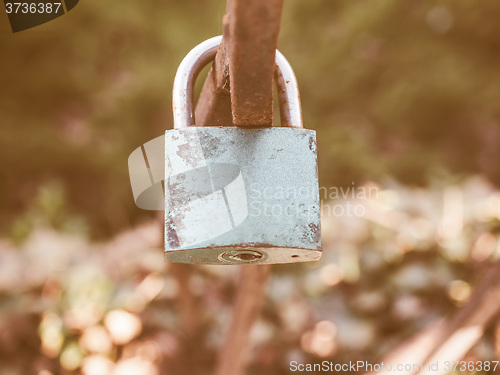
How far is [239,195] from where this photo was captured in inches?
18.1

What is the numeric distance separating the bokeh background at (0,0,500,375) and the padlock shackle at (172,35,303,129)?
951 mm

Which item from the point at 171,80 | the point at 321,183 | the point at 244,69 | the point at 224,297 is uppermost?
the point at 171,80

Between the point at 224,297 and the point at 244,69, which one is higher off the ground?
the point at 244,69

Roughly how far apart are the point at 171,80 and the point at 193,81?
1.76 m

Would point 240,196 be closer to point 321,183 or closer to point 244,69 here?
point 244,69

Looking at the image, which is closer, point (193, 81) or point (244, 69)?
point (244, 69)

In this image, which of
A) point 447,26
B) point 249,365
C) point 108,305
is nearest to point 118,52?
point 108,305

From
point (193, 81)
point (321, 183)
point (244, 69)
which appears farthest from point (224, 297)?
point (244, 69)

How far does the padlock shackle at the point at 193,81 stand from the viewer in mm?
527

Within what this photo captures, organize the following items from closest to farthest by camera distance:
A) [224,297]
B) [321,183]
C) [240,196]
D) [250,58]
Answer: [250,58], [240,196], [224,297], [321,183]

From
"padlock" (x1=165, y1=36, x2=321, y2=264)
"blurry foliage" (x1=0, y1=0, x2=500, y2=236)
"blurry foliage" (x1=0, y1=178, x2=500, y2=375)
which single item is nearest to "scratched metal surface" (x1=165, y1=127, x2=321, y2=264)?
"padlock" (x1=165, y1=36, x2=321, y2=264)

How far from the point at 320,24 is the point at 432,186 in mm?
990

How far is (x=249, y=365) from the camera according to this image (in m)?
1.61

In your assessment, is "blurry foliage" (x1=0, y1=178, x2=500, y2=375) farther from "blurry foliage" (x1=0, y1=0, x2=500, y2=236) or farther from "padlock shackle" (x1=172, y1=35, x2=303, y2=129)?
"padlock shackle" (x1=172, y1=35, x2=303, y2=129)
